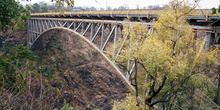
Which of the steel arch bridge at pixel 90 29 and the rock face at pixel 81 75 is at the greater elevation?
the steel arch bridge at pixel 90 29

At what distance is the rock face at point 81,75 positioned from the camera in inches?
907

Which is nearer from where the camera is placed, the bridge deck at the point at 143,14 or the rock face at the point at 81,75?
the bridge deck at the point at 143,14

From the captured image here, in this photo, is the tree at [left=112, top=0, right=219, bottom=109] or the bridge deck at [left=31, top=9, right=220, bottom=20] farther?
the bridge deck at [left=31, top=9, right=220, bottom=20]

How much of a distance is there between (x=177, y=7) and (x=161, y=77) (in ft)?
9.91

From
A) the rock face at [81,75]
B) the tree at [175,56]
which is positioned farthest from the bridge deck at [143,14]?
the rock face at [81,75]

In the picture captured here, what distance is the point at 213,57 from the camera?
606cm

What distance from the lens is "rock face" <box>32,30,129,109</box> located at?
2305cm

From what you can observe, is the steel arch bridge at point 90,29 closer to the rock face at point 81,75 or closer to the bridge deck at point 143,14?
the bridge deck at point 143,14

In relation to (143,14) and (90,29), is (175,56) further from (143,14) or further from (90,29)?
(90,29)

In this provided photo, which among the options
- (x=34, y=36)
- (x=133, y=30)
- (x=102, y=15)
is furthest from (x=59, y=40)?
(x=133, y=30)

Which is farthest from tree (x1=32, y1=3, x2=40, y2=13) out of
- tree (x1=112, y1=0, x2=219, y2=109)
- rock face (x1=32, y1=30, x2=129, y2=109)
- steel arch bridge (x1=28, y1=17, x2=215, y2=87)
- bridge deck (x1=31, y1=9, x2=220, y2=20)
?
tree (x1=112, y1=0, x2=219, y2=109)

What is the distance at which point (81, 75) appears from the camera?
94.0ft

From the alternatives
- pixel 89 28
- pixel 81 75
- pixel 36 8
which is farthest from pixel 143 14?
pixel 36 8

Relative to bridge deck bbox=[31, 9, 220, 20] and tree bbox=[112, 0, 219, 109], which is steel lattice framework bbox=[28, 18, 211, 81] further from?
tree bbox=[112, 0, 219, 109]
